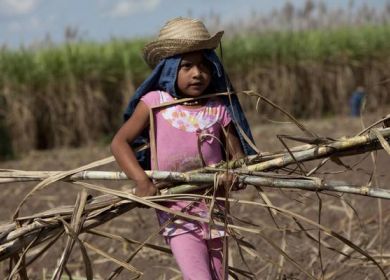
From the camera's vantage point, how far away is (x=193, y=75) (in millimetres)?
2705

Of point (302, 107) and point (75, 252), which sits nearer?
point (75, 252)

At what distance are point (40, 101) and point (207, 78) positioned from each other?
377 inches

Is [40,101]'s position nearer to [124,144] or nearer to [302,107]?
[302,107]

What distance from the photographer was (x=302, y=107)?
47.9 ft

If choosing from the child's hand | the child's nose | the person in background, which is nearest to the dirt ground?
the child's hand

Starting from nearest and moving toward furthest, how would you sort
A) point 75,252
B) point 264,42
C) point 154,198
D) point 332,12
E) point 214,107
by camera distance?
point 154,198, point 214,107, point 75,252, point 264,42, point 332,12

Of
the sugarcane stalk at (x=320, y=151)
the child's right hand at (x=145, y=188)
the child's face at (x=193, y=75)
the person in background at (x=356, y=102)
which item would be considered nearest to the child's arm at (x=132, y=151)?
the child's right hand at (x=145, y=188)

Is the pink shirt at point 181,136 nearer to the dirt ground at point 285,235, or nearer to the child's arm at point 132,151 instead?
the child's arm at point 132,151

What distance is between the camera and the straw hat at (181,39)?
2693mm

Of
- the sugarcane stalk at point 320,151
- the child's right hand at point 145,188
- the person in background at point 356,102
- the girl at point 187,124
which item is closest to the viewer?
the sugarcane stalk at point 320,151

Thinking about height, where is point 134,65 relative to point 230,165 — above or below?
below

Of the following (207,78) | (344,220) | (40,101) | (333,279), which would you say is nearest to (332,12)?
(40,101)

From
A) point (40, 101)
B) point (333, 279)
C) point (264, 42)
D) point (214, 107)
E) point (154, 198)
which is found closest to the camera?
point (154, 198)

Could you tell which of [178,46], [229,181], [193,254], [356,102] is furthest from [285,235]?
[356,102]
